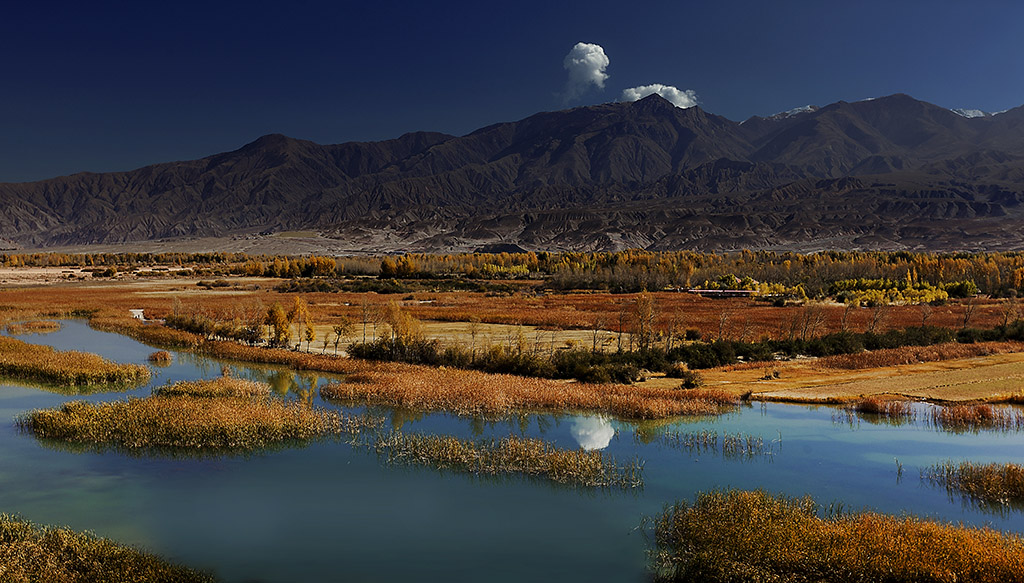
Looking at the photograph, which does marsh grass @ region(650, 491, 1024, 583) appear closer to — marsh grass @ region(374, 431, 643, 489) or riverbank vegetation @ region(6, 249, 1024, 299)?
marsh grass @ region(374, 431, 643, 489)

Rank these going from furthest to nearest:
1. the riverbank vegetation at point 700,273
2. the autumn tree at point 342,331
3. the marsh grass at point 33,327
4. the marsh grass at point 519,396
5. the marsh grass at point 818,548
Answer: the riverbank vegetation at point 700,273, the marsh grass at point 33,327, the autumn tree at point 342,331, the marsh grass at point 519,396, the marsh grass at point 818,548

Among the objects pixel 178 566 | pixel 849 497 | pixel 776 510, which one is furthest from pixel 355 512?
pixel 849 497

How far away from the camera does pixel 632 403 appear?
25406mm

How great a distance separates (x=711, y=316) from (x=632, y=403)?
3724 cm

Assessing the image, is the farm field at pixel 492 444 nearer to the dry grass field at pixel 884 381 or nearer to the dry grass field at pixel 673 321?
the dry grass field at pixel 884 381

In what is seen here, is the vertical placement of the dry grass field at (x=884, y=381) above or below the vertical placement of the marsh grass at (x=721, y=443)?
above

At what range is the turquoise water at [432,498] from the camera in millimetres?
13586

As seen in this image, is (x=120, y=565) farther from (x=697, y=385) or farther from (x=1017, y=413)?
(x=1017, y=413)

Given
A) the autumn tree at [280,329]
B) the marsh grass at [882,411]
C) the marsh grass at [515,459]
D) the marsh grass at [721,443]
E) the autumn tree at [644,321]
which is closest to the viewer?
the marsh grass at [515,459]

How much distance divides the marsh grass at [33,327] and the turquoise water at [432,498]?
2943 cm

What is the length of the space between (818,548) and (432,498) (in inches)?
354

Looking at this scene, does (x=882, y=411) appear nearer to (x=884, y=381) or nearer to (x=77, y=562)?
(x=884, y=381)

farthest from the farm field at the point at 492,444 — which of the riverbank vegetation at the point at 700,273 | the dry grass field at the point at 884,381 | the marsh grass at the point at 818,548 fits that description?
the riverbank vegetation at the point at 700,273

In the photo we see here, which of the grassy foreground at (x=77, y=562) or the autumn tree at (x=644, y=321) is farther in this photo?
the autumn tree at (x=644, y=321)
